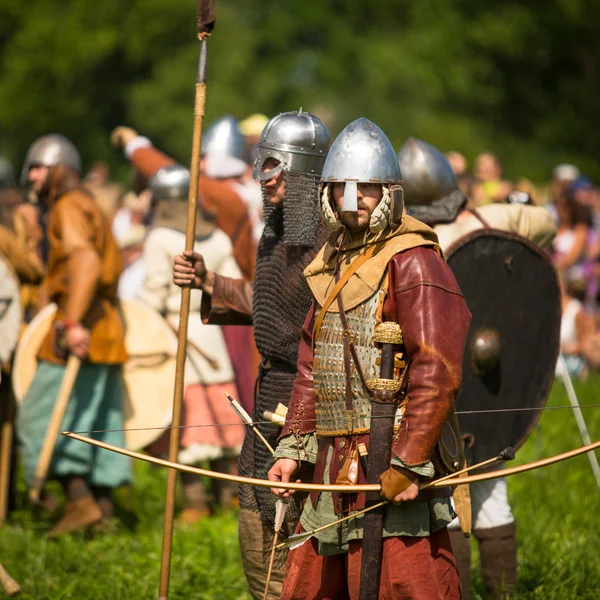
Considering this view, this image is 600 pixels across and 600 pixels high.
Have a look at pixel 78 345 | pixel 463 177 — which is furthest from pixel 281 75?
pixel 78 345

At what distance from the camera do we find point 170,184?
8.66 meters

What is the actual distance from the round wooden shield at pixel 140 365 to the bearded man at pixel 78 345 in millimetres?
91

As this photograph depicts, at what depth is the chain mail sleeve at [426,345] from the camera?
4.08m

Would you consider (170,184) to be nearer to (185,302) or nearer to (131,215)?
(131,215)

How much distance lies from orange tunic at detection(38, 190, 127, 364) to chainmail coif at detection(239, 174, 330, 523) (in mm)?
2503

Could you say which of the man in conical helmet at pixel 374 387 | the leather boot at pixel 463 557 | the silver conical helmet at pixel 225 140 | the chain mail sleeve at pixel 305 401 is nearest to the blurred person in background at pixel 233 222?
the silver conical helmet at pixel 225 140

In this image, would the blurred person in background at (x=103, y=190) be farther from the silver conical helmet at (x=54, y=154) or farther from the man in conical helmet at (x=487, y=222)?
the man in conical helmet at (x=487, y=222)

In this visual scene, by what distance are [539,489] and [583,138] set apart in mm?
17650

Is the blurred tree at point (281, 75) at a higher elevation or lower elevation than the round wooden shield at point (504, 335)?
higher

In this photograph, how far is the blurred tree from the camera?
81.8ft

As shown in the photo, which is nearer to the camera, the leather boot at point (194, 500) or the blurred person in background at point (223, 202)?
the leather boot at point (194, 500)

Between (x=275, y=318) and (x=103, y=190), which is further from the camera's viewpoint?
(x=103, y=190)

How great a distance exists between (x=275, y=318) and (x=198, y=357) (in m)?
3.23

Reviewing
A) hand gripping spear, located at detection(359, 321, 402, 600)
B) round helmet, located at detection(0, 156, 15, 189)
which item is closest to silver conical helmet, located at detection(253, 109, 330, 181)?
hand gripping spear, located at detection(359, 321, 402, 600)
